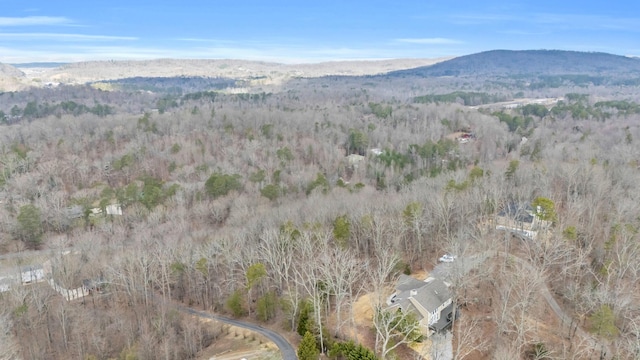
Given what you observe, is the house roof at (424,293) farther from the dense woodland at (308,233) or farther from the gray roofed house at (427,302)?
the dense woodland at (308,233)

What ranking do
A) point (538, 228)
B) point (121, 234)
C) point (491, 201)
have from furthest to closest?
point (121, 234) → point (491, 201) → point (538, 228)

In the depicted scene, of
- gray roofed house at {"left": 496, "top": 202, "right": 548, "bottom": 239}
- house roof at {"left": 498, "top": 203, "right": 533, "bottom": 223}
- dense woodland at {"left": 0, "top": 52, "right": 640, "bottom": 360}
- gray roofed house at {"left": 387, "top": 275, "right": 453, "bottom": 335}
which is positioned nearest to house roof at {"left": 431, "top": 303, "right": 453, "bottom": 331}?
gray roofed house at {"left": 387, "top": 275, "right": 453, "bottom": 335}

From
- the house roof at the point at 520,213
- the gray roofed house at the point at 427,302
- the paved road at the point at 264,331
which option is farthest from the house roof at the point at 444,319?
the house roof at the point at 520,213

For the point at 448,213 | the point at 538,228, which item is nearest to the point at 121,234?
the point at 448,213

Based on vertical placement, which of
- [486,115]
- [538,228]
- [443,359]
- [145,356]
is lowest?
[145,356]

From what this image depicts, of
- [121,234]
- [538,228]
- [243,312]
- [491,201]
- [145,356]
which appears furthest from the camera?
[121,234]

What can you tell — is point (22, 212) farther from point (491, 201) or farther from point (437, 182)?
point (491, 201)

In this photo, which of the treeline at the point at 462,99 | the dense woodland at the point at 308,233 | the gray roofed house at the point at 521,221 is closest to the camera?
the dense woodland at the point at 308,233
